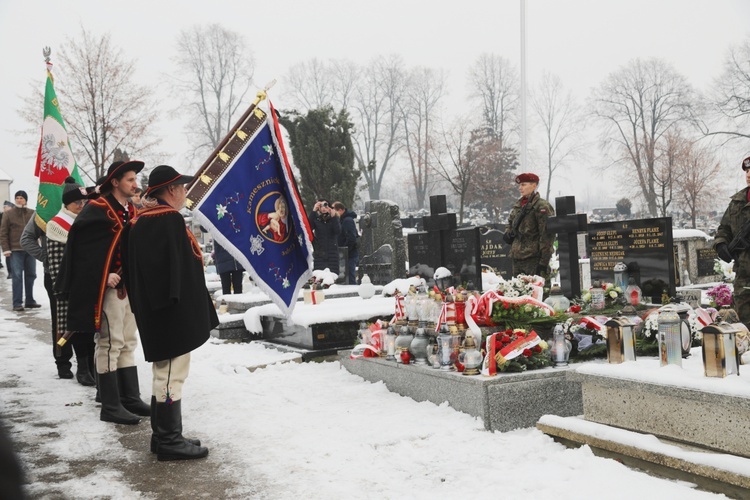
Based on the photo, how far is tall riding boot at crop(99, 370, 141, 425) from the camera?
587 cm

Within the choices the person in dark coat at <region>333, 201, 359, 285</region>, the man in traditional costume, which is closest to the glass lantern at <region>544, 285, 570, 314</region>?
the man in traditional costume

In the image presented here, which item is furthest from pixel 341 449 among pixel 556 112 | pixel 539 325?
pixel 556 112

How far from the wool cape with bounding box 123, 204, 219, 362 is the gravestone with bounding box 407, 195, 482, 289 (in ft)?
17.0

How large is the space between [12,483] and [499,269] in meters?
13.9

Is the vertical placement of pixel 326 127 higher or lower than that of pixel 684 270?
higher

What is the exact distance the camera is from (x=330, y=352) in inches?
345

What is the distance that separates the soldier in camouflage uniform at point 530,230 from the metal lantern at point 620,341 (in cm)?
388

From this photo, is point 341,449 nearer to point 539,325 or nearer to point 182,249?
point 182,249

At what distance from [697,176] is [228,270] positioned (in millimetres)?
29059

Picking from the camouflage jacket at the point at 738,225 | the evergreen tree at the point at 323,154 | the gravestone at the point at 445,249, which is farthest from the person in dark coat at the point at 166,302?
the evergreen tree at the point at 323,154

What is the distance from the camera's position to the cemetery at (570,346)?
416 cm

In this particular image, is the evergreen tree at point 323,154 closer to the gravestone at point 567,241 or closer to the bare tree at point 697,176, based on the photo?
the bare tree at point 697,176

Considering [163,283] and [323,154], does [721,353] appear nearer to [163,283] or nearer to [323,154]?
[163,283]

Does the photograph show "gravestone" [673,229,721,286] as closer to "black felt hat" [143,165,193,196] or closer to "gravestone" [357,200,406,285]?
"gravestone" [357,200,406,285]
